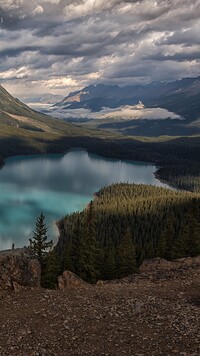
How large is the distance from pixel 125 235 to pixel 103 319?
48.4m

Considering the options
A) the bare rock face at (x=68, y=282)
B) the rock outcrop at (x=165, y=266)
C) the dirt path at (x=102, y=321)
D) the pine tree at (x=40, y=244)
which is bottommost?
the dirt path at (x=102, y=321)

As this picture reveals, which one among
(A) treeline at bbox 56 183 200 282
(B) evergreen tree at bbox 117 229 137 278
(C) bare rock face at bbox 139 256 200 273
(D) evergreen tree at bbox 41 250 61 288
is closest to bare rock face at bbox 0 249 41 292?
(C) bare rock face at bbox 139 256 200 273

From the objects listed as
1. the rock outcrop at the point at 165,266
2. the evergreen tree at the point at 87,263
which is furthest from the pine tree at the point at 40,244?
the rock outcrop at the point at 165,266

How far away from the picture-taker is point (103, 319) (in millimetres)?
28844

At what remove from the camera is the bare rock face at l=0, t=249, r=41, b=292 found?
34331 mm

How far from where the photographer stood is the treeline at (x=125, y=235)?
228 feet

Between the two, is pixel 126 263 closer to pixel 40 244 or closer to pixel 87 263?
pixel 87 263

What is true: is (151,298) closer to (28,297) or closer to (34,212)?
(28,297)

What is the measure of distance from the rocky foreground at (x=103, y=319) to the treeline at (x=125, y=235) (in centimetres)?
3066

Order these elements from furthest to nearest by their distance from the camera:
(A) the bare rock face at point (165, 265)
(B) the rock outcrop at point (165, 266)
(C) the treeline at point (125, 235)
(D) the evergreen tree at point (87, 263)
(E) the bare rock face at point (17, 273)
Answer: (C) the treeline at point (125, 235) < (D) the evergreen tree at point (87, 263) < (A) the bare rock face at point (165, 265) < (B) the rock outcrop at point (165, 266) < (E) the bare rock face at point (17, 273)

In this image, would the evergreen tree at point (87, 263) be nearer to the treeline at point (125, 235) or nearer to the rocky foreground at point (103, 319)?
the treeline at point (125, 235)

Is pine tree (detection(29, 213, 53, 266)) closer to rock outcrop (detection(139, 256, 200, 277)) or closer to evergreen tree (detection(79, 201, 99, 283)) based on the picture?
evergreen tree (detection(79, 201, 99, 283))

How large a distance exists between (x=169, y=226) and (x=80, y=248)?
1059 inches

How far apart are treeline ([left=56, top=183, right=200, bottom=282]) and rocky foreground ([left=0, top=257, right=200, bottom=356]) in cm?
3066
